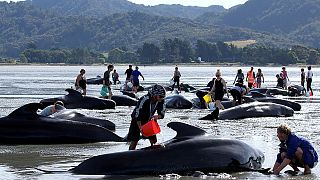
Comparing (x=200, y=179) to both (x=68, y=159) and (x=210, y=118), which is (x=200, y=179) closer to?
(x=68, y=159)

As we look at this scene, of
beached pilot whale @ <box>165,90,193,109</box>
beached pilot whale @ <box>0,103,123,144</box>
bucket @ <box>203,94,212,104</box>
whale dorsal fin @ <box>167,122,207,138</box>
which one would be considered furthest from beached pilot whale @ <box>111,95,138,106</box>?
whale dorsal fin @ <box>167,122,207,138</box>

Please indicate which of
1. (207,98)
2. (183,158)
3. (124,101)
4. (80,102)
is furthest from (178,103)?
(183,158)

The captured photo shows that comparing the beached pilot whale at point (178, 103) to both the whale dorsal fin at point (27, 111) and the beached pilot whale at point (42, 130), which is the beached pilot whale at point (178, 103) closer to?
the beached pilot whale at point (42, 130)

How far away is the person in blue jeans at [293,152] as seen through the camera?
1306cm

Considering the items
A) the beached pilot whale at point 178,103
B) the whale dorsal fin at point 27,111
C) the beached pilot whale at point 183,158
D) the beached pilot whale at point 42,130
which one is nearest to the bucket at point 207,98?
the beached pilot whale at point 178,103

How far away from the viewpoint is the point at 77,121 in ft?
60.5

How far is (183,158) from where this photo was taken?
13.1 metres

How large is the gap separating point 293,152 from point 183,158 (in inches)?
81.5

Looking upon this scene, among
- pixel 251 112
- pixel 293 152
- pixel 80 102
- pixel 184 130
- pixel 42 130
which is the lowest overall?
pixel 251 112

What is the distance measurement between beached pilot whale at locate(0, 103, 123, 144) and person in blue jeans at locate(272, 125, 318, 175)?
5.50 m

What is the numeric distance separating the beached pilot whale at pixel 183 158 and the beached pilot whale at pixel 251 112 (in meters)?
10.7

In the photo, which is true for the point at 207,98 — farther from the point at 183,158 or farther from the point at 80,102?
the point at 183,158

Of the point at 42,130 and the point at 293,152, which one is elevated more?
the point at 293,152

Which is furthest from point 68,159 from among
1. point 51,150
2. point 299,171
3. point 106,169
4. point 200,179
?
point 299,171
